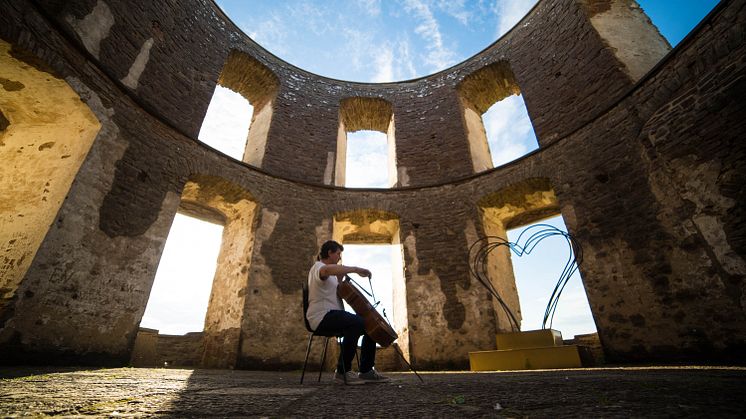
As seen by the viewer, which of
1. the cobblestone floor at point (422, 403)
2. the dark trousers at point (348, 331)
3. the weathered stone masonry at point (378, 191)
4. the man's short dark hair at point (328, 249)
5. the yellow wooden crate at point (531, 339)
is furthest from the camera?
the yellow wooden crate at point (531, 339)

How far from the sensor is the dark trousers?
276cm

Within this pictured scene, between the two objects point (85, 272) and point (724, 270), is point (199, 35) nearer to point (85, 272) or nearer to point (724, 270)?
point (85, 272)

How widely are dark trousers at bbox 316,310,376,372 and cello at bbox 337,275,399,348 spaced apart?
9 cm

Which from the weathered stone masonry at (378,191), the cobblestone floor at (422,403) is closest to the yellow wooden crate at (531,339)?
the weathered stone masonry at (378,191)

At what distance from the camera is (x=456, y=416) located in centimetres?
109

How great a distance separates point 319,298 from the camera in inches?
114

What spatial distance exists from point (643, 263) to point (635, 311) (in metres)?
0.68

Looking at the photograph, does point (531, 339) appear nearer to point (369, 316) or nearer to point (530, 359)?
point (530, 359)

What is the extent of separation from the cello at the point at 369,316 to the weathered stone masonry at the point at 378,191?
3.46 metres

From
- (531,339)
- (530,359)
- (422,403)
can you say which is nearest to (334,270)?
(422,403)

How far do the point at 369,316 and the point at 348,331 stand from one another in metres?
0.22

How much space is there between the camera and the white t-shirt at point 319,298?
9.23 feet

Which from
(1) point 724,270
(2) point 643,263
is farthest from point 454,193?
(1) point 724,270

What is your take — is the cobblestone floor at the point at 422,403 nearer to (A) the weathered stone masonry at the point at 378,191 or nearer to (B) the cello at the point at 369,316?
(B) the cello at the point at 369,316
